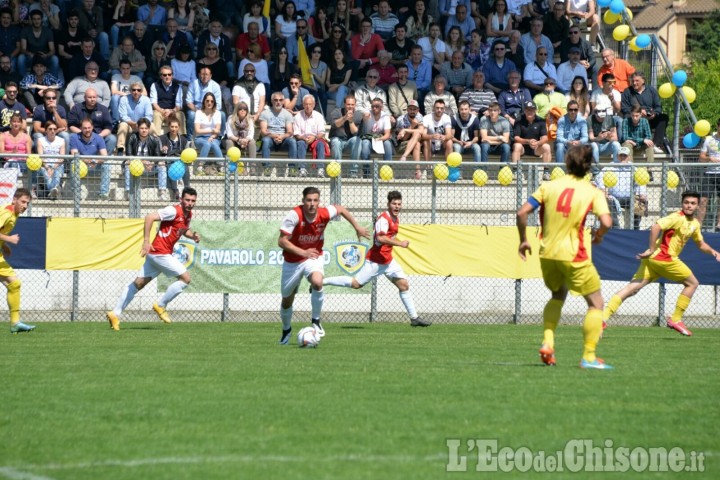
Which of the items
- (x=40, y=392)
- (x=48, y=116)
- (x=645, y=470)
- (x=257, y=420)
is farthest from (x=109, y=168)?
(x=645, y=470)

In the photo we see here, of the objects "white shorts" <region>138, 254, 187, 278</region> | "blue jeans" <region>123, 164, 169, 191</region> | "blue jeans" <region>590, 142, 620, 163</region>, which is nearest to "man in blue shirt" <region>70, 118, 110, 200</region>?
"blue jeans" <region>123, 164, 169, 191</region>

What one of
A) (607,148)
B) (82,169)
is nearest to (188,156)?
(82,169)

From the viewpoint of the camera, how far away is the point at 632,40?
2650 cm

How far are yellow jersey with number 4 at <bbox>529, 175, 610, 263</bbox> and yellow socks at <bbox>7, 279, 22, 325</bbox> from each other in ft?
30.0

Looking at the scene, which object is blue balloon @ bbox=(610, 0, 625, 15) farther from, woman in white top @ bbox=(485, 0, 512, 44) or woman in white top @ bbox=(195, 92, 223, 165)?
woman in white top @ bbox=(195, 92, 223, 165)

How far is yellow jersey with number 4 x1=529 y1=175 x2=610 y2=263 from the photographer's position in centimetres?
1135

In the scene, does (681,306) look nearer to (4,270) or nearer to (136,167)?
(136,167)

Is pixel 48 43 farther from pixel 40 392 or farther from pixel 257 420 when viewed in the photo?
pixel 257 420

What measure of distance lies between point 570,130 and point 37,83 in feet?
37.2

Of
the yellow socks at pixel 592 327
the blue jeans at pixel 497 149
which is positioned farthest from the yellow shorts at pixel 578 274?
the blue jeans at pixel 497 149

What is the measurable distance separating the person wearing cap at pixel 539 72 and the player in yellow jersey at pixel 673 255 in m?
9.25

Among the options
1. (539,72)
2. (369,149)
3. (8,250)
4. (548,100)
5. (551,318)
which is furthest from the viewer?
(539,72)

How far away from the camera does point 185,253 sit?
20.9m

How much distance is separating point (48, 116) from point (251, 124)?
4116 mm
